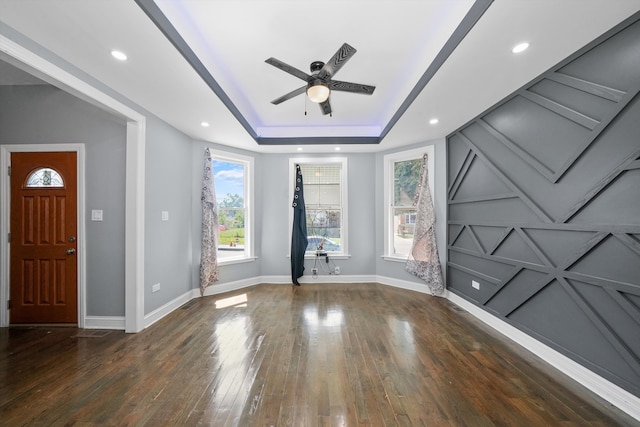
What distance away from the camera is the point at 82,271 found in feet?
9.16

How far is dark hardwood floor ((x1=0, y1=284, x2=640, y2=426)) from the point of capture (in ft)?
5.18

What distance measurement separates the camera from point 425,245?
13.1ft

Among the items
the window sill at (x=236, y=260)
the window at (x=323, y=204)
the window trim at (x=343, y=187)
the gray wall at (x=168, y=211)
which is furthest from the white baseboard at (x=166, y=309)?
the window at (x=323, y=204)

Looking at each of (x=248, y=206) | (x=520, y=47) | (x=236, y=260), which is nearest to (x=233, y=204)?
(x=248, y=206)

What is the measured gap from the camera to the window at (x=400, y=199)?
4316 mm

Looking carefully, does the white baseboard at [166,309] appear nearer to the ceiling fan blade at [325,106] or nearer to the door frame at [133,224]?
the door frame at [133,224]

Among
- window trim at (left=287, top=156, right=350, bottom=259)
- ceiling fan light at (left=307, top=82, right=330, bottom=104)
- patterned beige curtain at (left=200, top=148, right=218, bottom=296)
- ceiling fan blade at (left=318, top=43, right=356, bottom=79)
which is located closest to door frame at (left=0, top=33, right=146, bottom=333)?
patterned beige curtain at (left=200, top=148, right=218, bottom=296)

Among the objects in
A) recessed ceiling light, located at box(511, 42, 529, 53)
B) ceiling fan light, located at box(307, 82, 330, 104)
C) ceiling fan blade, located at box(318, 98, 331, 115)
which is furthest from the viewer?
ceiling fan blade, located at box(318, 98, 331, 115)

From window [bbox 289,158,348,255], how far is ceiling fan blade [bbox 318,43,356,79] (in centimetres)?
269

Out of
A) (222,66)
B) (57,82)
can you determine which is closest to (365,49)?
(222,66)

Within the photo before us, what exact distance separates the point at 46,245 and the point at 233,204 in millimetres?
2342

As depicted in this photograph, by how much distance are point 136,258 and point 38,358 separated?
42.4 inches

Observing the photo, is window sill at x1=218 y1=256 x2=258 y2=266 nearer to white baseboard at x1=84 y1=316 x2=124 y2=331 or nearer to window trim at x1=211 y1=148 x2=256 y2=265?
window trim at x1=211 y1=148 x2=256 y2=265

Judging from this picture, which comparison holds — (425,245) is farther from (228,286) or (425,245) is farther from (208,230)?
(208,230)
